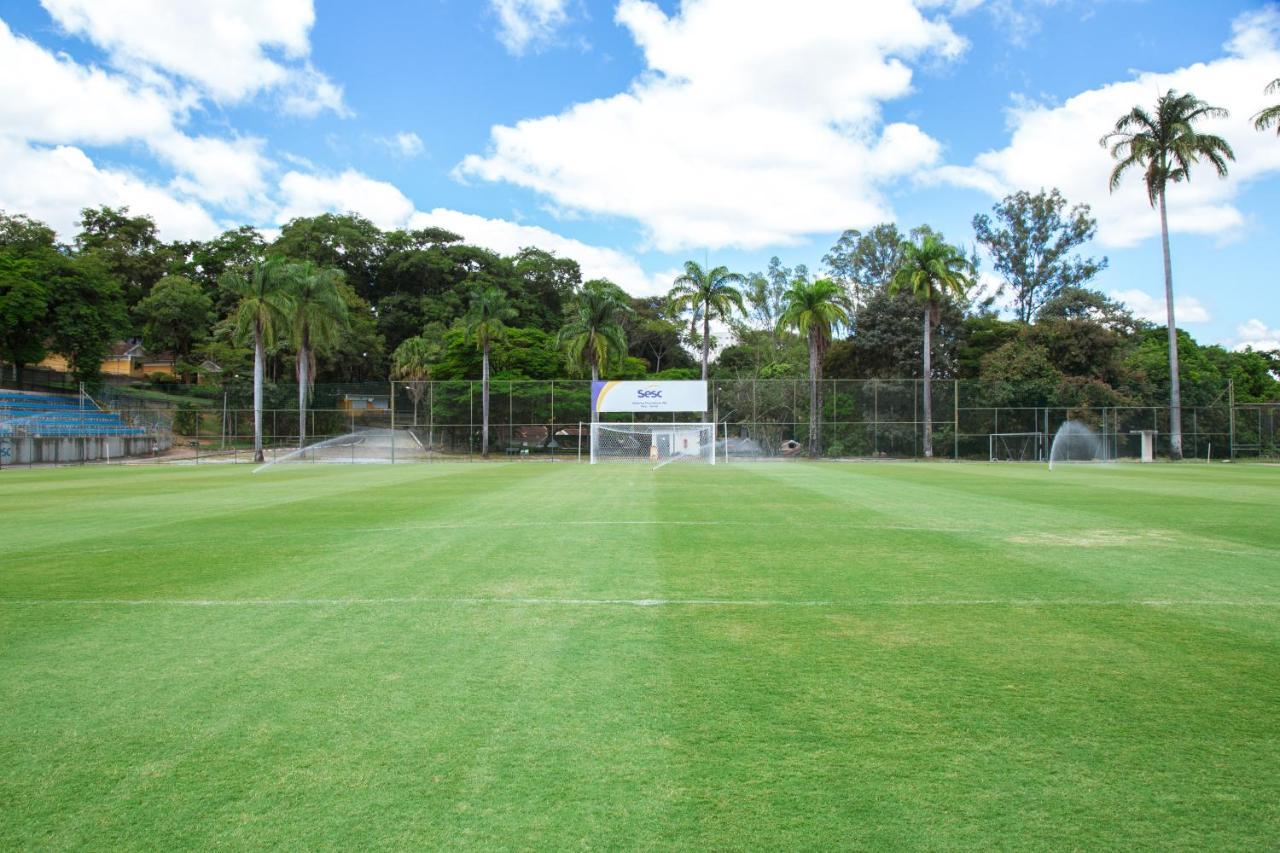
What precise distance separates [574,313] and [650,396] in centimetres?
2696

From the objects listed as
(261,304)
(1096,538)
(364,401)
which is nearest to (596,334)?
(261,304)

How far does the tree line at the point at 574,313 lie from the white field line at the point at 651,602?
92.2ft

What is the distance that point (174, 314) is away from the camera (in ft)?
205

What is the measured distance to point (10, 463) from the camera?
34562 mm

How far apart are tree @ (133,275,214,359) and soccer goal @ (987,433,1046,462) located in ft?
190

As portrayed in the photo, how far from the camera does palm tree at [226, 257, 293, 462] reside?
1598 inches

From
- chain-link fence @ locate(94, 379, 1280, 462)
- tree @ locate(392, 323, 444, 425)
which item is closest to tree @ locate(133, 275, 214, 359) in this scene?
tree @ locate(392, 323, 444, 425)

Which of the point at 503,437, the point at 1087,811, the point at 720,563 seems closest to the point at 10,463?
the point at 503,437

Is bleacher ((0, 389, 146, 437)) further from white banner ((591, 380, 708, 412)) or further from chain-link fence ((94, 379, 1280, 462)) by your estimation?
white banner ((591, 380, 708, 412))

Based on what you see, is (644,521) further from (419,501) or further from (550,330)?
(550,330)

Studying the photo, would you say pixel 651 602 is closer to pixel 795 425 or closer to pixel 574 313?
pixel 795 425

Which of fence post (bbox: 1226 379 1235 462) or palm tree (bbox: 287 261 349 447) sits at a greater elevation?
palm tree (bbox: 287 261 349 447)

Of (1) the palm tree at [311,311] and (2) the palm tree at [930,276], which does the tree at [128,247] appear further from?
(2) the palm tree at [930,276]

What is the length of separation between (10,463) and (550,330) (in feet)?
149
